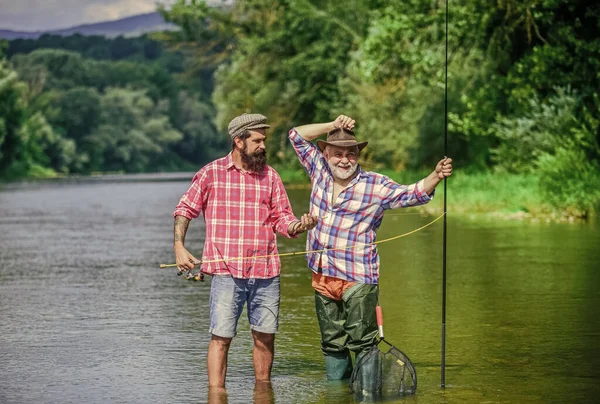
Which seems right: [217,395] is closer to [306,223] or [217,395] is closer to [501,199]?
[306,223]

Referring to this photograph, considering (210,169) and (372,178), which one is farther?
(372,178)

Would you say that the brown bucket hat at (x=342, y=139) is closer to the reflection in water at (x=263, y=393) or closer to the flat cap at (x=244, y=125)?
the flat cap at (x=244, y=125)

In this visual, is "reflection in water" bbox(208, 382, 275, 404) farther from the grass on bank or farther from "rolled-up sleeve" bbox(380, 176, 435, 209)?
the grass on bank

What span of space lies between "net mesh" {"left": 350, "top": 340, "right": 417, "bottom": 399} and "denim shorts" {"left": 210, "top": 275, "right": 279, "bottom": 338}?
629 mm

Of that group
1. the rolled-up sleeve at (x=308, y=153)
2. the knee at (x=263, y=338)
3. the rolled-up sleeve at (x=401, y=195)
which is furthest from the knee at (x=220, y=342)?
the rolled-up sleeve at (x=401, y=195)

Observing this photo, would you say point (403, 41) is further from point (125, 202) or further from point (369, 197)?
point (369, 197)

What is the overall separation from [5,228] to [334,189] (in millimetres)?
20329

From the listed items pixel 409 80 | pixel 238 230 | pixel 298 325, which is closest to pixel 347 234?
pixel 238 230

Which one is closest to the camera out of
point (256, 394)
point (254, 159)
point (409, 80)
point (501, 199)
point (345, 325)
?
point (254, 159)

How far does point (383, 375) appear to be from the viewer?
8.05m

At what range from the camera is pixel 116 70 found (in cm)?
15812

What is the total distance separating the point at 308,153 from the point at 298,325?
3220mm

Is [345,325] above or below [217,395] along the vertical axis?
above

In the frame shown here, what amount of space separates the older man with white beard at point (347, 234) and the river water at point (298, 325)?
0.45 meters
